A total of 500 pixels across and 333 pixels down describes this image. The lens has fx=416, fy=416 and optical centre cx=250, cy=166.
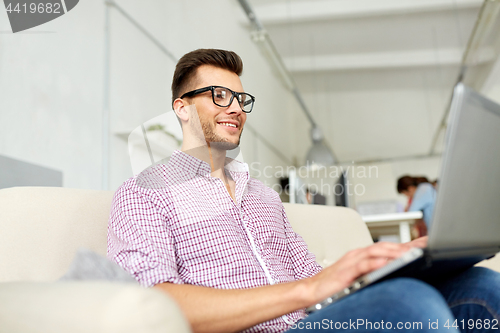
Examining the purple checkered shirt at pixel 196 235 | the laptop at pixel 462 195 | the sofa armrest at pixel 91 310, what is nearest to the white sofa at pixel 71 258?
the sofa armrest at pixel 91 310

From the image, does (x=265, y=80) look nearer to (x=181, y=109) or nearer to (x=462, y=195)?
(x=181, y=109)

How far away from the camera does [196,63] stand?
1.51 m

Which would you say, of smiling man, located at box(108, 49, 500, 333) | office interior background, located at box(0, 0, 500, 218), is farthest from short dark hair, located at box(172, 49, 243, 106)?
office interior background, located at box(0, 0, 500, 218)

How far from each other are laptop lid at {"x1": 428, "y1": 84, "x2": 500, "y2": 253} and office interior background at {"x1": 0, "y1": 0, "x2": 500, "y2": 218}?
1031 millimetres

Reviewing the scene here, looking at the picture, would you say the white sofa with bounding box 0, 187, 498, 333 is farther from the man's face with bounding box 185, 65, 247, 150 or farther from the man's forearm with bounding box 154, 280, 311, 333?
the man's face with bounding box 185, 65, 247, 150

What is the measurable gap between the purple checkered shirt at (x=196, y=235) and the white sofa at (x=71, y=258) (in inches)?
4.4

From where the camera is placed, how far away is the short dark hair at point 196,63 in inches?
59.4

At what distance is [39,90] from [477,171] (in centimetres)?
219

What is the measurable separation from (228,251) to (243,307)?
0.90 ft

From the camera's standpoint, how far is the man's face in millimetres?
1436

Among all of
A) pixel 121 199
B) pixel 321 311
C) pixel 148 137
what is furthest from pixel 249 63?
pixel 321 311

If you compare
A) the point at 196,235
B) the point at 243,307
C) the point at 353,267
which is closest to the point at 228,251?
the point at 196,235

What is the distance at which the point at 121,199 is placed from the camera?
1008 mm

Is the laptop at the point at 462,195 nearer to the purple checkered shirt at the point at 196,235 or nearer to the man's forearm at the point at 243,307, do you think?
the man's forearm at the point at 243,307
